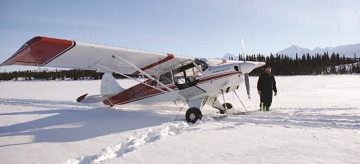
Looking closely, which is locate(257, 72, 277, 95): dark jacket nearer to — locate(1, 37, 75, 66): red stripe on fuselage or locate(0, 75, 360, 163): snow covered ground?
locate(0, 75, 360, 163): snow covered ground

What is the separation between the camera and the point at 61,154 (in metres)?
3.73

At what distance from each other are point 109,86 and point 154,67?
239cm

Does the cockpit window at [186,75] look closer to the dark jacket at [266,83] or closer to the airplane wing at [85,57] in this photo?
the airplane wing at [85,57]

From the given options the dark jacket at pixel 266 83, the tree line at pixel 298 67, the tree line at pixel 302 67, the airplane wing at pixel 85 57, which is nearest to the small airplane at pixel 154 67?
the airplane wing at pixel 85 57

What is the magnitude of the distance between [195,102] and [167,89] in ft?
3.88

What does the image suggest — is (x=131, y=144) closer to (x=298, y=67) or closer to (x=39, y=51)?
(x=39, y=51)

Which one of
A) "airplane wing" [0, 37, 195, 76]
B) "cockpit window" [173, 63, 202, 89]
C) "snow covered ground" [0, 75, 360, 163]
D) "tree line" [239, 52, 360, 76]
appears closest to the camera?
"snow covered ground" [0, 75, 360, 163]

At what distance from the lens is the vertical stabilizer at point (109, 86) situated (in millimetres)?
9422

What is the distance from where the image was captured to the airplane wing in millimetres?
5055

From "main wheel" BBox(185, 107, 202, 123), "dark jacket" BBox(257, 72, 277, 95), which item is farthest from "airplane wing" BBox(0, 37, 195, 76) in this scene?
"dark jacket" BBox(257, 72, 277, 95)

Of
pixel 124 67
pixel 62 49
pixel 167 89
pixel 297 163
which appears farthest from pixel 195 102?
pixel 297 163

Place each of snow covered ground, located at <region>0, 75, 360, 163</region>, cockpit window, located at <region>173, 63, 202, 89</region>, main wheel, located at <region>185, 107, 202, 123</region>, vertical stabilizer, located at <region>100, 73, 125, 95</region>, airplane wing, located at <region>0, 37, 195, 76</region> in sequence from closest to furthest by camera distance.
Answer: snow covered ground, located at <region>0, 75, 360, 163</region>
airplane wing, located at <region>0, 37, 195, 76</region>
main wheel, located at <region>185, 107, 202, 123</region>
cockpit window, located at <region>173, 63, 202, 89</region>
vertical stabilizer, located at <region>100, 73, 125, 95</region>

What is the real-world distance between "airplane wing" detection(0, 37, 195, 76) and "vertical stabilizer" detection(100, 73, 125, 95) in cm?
146

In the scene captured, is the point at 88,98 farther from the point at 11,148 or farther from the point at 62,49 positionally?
the point at 11,148
